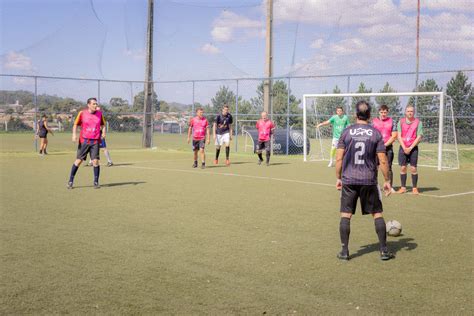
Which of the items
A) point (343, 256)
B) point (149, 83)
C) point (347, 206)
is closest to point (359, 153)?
point (347, 206)

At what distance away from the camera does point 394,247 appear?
7699mm

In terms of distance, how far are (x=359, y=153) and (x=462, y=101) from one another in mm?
16455

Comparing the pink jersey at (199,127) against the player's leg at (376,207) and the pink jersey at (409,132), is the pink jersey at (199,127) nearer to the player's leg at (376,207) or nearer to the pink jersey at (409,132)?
the pink jersey at (409,132)

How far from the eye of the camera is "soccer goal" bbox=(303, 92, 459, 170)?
2013 centimetres

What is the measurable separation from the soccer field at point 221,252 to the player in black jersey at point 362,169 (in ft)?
1.16

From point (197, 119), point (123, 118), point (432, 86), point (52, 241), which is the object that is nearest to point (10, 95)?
point (123, 118)

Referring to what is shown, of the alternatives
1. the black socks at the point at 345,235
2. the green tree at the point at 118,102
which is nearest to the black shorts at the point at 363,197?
the black socks at the point at 345,235

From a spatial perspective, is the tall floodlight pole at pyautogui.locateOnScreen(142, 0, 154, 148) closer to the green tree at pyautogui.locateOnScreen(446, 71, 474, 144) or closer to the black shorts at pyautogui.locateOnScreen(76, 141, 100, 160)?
the green tree at pyautogui.locateOnScreen(446, 71, 474, 144)

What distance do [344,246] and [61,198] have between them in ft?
21.7

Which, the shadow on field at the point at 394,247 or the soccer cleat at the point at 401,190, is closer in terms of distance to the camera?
the shadow on field at the point at 394,247

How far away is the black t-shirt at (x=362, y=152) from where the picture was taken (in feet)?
22.9

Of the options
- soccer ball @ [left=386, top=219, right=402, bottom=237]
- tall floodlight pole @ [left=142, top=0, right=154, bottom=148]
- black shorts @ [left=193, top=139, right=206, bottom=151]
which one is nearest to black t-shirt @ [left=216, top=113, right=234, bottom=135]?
black shorts @ [left=193, top=139, right=206, bottom=151]

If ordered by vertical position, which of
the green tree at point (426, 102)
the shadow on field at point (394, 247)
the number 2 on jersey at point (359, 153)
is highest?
the green tree at point (426, 102)

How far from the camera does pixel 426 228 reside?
8969mm
